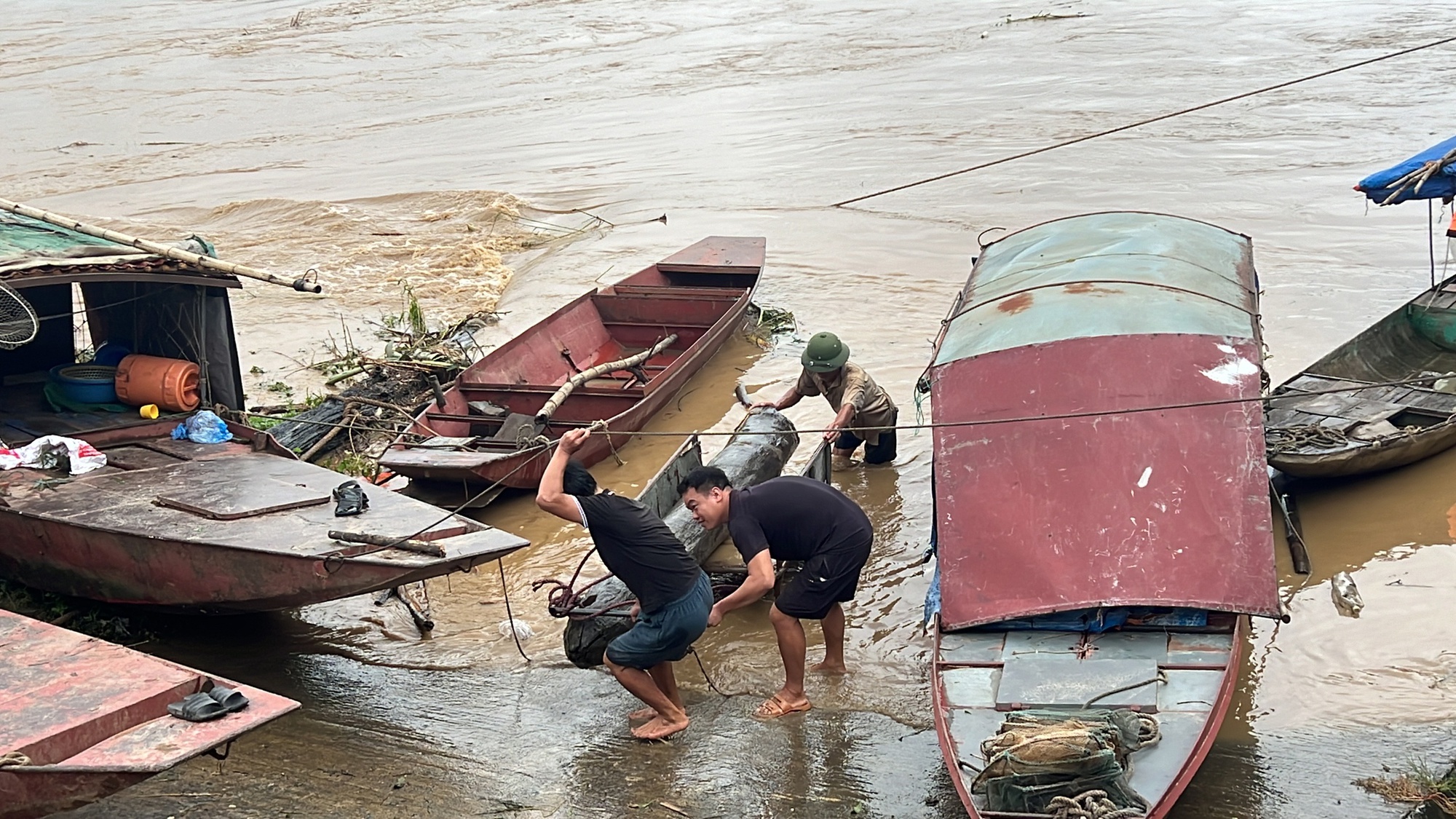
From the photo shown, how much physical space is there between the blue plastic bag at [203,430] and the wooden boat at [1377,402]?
7.22m

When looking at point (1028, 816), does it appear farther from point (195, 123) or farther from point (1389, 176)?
point (195, 123)

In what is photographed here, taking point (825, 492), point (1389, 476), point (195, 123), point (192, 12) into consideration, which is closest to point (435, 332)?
point (825, 492)

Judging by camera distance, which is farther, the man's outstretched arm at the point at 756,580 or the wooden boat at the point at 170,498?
the wooden boat at the point at 170,498

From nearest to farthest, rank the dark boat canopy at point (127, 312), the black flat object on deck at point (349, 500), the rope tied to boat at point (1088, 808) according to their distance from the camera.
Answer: the rope tied to boat at point (1088, 808) → the black flat object on deck at point (349, 500) → the dark boat canopy at point (127, 312)

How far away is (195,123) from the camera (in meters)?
29.4

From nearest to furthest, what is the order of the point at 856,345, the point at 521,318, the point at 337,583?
the point at 337,583, the point at 856,345, the point at 521,318

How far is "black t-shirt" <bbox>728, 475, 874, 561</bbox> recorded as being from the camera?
6371mm

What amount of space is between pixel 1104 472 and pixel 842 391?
316cm

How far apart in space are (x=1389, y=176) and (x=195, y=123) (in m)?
26.5

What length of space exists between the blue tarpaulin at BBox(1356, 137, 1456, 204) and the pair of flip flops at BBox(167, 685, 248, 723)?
28.3 ft

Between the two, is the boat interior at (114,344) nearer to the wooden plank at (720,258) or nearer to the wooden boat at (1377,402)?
the wooden plank at (720,258)

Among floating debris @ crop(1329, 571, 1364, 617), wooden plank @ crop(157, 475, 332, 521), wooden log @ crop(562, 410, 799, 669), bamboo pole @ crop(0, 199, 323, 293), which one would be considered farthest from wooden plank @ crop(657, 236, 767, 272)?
floating debris @ crop(1329, 571, 1364, 617)

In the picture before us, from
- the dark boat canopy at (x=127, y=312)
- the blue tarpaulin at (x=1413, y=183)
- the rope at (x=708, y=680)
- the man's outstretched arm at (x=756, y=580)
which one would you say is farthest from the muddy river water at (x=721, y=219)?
the dark boat canopy at (x=127, y=312)

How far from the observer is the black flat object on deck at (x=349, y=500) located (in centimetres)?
748
